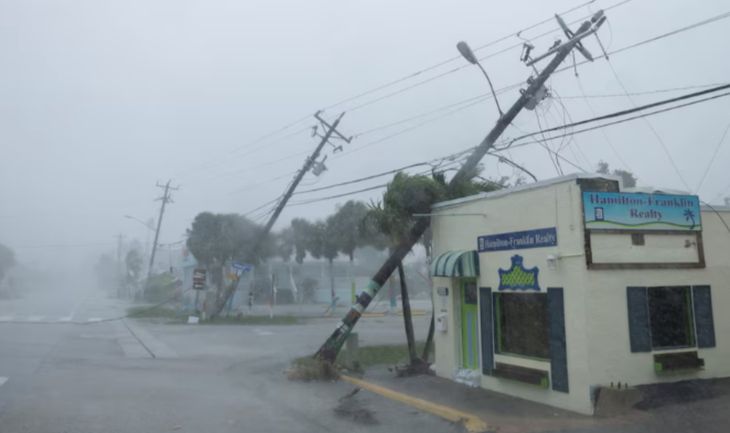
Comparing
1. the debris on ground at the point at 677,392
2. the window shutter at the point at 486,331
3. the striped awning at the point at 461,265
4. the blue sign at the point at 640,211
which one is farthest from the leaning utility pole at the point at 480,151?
the debris on ground at the point at 677,392

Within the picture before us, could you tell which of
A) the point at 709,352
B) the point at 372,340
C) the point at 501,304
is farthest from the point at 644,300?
the point at 372,340

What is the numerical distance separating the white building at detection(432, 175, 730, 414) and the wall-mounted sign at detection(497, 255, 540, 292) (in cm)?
2

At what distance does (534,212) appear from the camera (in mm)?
10719

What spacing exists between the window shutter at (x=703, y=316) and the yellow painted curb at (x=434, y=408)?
4.16m

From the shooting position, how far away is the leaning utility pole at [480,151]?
43.8 ft

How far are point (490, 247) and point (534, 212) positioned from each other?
1.38 metres

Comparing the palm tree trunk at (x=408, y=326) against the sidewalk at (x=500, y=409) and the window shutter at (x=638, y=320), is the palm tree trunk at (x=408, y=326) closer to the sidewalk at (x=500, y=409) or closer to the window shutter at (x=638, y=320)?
the sidewalk at (x=500, y=409)

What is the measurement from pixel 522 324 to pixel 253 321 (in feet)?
76.2

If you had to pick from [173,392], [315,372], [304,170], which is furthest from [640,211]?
[304,170]

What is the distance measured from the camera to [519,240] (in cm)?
1105

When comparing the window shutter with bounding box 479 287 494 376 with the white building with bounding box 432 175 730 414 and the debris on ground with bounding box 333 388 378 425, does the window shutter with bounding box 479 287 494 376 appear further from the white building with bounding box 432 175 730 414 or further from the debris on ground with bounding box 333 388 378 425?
the debris on ground with bounding box 333 388 378 425

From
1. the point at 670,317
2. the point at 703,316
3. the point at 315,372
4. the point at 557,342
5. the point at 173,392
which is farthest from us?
the point at 315,372

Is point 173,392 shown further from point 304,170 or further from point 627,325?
point 304,170

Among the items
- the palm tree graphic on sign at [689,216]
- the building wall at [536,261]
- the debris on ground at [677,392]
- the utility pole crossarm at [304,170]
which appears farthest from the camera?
the utility pole crossarm at [304,170]
